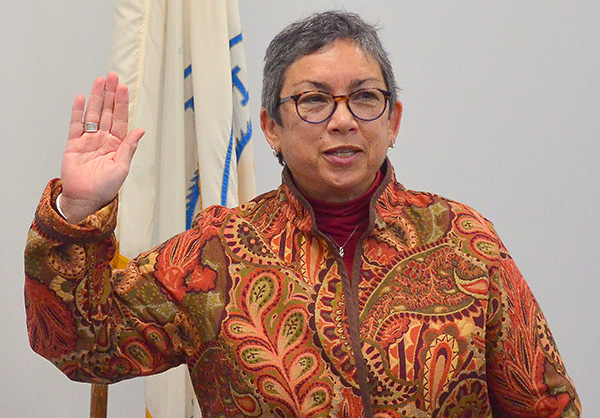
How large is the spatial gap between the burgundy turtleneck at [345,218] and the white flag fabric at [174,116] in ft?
1.56

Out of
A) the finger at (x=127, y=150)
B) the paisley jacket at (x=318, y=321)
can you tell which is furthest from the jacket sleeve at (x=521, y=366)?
the finger at (x=127, y=150)

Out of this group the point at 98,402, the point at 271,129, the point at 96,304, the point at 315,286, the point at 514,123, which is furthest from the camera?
the point at 514,123

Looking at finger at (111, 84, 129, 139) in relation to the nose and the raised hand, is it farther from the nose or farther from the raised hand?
the nose

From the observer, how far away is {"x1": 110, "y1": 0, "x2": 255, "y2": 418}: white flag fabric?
5.92 ft

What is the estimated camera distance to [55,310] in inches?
46.7

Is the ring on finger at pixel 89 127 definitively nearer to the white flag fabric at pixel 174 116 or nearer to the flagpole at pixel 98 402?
the white flag fabric at pixel 174 116

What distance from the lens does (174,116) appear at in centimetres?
183

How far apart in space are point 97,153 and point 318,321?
0.42 meters

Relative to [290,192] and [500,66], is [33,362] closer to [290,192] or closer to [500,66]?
[290,192]

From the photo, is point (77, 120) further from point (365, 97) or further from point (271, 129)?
point (365, 97)

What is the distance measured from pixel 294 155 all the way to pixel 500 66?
1220 millimetres

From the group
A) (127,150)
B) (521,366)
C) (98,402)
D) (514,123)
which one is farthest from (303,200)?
(514,123)

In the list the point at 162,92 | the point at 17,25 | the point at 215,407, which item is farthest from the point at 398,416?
the point at 17,25

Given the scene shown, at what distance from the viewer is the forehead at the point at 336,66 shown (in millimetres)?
1349
